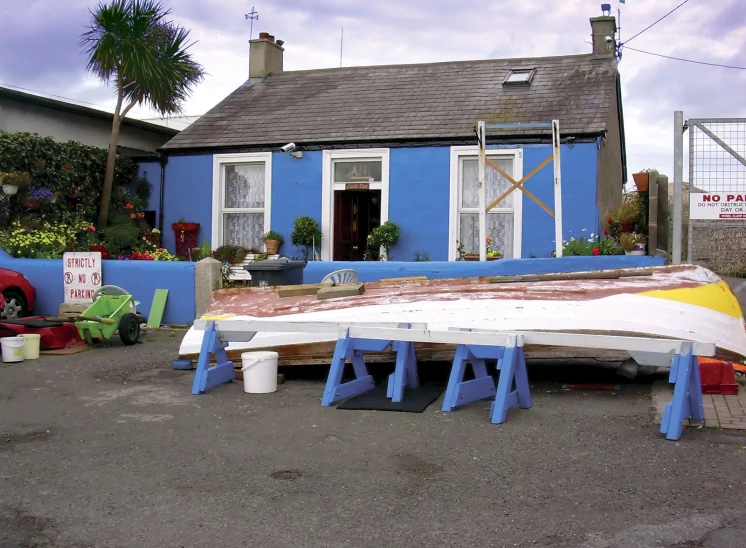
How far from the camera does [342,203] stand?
1630cm

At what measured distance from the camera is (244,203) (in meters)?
16.8

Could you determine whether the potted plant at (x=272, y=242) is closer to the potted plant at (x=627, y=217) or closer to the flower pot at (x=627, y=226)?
the potted plant at (x=627, y=217)

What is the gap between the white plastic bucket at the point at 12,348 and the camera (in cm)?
922

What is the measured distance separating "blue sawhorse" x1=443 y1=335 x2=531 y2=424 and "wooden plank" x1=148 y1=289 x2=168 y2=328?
7042 mm

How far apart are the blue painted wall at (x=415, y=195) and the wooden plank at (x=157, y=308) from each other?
12.9 feet

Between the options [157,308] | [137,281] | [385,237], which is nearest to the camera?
[157,308]

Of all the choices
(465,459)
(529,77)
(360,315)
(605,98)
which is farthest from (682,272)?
(529,77)

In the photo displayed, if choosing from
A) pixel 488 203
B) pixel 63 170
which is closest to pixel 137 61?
pixel 63 170

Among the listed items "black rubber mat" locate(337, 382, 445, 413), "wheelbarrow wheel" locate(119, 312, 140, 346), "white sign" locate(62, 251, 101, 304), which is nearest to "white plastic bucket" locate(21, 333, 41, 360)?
"wheelbarrow wheel" locate(119, 312, 140, 346)

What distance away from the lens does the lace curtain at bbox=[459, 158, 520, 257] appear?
585 inches

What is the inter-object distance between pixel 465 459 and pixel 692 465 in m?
1.46

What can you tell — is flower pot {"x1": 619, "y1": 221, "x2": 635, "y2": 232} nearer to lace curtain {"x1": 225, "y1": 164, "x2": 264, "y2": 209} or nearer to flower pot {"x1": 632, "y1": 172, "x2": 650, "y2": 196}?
flower pot {"x1": 632, "y1": 172, "x2": 650, "y2": 196}

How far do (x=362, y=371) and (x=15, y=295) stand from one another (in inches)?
307

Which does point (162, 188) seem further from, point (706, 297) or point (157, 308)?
point (706, 297)
